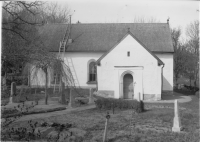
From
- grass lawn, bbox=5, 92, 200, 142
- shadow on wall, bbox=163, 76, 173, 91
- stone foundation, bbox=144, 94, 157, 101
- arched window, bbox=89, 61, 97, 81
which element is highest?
arched window, bbox=89, 61, 97, 81

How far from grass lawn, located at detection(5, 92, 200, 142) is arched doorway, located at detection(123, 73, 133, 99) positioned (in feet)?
21.0

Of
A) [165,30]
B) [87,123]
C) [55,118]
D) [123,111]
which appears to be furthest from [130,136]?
[165,30]

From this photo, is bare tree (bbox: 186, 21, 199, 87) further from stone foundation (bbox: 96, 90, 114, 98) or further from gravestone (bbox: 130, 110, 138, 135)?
gravestone (bbox: 130, 110, 138, 135)

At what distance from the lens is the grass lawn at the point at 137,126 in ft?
28.4

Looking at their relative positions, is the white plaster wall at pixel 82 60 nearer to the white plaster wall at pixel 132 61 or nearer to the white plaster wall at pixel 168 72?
the white plaster wall at pixel 132 61

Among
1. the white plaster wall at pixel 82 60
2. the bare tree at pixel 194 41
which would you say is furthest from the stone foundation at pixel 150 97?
the bare tree at pixel 194 41

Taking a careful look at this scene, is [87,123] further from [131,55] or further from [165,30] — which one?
[165,30]

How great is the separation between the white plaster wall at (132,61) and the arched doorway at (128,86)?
0.90 metres

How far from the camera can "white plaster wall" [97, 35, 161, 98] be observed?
2023 centimetres

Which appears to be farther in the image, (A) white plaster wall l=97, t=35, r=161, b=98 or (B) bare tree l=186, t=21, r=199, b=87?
(B) bare tree l=186, t=21, r=199, b=87

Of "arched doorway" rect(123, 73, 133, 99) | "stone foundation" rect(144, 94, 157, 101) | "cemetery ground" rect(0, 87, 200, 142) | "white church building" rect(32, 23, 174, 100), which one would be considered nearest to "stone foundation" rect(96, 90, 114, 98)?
"white church building" rect(32, 23, 174, 100)

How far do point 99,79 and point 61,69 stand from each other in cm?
946

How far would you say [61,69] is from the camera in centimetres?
1217

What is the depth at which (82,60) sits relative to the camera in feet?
87.6
